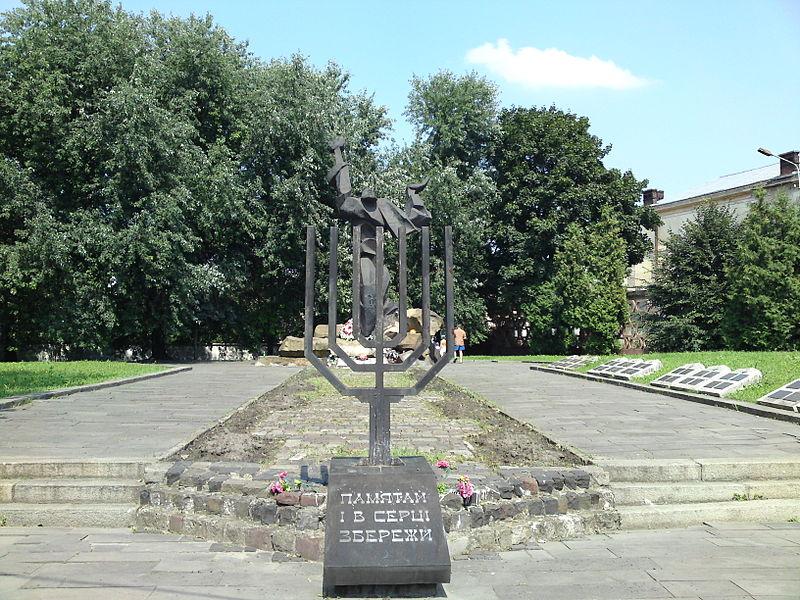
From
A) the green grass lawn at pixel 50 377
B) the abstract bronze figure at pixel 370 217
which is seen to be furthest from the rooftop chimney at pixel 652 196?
the abstract bronze figure at pixel 370 217

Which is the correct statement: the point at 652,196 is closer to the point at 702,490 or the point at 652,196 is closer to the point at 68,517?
the point at 702,490

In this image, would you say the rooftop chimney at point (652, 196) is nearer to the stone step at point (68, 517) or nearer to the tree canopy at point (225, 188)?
the tree canopy at point (225, 188)

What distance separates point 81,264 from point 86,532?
21.0 metres

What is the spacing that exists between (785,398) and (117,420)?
32.2 feet

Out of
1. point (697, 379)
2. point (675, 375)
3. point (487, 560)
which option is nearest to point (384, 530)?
point (487, 560)

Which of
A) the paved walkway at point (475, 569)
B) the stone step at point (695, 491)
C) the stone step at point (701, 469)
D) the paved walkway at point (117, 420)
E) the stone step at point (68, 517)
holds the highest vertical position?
the paved walkway at point (117, 420)

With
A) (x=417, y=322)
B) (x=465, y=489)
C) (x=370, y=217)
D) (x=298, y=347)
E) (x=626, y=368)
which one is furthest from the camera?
(x=417, y=322)

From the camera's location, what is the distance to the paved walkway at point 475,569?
167 inches

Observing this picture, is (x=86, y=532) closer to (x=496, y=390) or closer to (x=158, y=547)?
(x=158, y=547)

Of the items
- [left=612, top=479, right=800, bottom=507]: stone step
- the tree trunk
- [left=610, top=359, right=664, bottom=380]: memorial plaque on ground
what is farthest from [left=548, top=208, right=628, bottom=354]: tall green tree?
[left=612, top=479, right=800, bottom=507]: stone step

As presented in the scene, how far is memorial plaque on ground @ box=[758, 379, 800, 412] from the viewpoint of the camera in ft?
32.6

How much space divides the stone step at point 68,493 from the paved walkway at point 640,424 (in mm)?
4582

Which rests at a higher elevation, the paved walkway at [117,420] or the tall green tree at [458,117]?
the tall green tree at [458,117]

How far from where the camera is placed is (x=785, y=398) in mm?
10258
